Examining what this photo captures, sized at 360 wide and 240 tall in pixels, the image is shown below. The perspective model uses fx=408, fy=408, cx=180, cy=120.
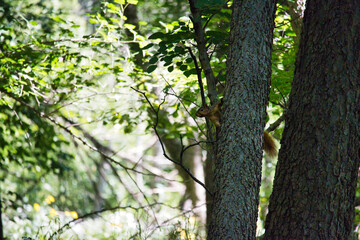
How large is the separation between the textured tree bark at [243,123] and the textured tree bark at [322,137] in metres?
0.17

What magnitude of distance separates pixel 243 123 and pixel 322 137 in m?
0.39

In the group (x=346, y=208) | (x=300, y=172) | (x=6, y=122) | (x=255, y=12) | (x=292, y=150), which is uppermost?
(x=6, y=122)

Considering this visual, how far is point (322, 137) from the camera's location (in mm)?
1960

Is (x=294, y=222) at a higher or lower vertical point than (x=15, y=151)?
lower

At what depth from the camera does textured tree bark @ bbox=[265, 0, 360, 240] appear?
6.28 feet

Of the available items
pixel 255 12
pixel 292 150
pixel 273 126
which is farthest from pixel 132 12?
pixel 292 150

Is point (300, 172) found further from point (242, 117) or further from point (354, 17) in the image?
point (354, 17)

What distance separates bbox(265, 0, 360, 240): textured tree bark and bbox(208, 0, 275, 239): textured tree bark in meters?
0.17

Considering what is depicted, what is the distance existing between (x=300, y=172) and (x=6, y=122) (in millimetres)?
3833

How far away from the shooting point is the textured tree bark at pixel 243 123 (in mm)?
1833

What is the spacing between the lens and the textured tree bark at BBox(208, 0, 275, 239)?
6.01 ft

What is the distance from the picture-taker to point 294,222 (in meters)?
1.93

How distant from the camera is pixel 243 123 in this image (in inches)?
76.7

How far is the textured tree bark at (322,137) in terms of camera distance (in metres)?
1.91
